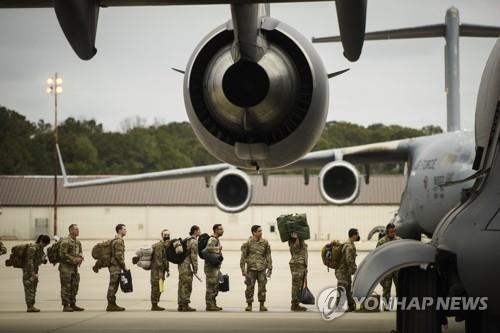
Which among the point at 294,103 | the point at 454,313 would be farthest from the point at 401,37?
the point at 454,313

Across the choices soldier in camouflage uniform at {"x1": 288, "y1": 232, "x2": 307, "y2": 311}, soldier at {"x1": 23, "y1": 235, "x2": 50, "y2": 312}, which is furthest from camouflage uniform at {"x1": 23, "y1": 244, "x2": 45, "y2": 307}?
soldier in camouflage uniform at {"x1": 288, "y1": 232, "x2": 307, "y2": 311}

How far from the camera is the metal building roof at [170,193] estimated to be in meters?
46.2

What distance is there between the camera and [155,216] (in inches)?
1828

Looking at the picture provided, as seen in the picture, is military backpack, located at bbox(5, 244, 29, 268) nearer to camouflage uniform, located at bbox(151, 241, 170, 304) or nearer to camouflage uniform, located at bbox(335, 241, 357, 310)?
camouflage uniform, located at bbox(151, 241, 170, 304)

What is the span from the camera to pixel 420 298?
250 inches

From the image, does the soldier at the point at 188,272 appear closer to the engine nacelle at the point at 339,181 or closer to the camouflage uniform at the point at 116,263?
the camouflage uniform at the point at 116,263

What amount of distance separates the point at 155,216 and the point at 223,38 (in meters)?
39.2

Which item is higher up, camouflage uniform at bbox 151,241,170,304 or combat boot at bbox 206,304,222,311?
camouflage uniform at bbox 151,241,170,304

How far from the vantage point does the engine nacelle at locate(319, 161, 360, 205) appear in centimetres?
1709

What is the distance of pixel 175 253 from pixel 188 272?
0.33m

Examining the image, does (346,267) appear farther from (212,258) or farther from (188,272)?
(188,272)

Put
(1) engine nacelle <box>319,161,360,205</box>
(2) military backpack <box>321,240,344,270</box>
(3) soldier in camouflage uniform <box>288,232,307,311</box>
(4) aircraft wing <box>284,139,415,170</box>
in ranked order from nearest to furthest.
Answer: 1. (2) military backpack <box>321,240,344,270</box>
2. (3) soldier in camouflage uniform <box>288,232,307,311</box>
3. (1) engine nacelle <box>319,161,360,205</box>
4. (4) aircraft wing <box>284,139,415,170</box>

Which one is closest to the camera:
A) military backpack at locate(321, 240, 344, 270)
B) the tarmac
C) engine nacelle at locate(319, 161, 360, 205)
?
the tarmac

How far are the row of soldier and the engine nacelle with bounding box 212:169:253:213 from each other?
17.4 feet
